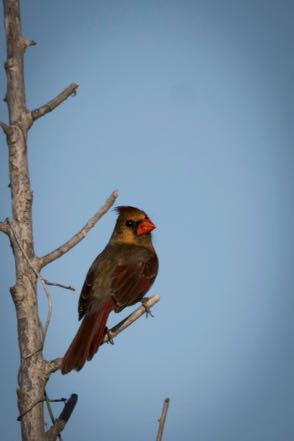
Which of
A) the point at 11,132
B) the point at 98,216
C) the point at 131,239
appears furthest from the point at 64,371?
the point at 131,239

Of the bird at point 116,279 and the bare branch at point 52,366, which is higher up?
the bird at point 116,279

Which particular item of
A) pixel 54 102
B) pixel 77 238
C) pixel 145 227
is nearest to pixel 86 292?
pixel 145 227

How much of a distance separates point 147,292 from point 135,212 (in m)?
1.07

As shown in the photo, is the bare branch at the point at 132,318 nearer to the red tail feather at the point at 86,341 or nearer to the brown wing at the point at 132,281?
the red tail feather at the point at 86,341

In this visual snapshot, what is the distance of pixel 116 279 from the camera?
5.29 meters

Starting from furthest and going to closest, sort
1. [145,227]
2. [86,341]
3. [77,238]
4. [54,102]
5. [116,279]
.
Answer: [145,227], [116,279], [86,341], [54,102], [77,238]

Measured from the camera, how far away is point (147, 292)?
18.4ft

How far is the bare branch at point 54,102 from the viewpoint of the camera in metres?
3.58

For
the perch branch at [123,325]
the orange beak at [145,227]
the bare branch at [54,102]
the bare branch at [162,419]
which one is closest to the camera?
the bare branch at [162,419]

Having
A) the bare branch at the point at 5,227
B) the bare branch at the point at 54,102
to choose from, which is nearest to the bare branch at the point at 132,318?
the bare branch at the point at 5,227

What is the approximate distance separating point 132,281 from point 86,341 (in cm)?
132

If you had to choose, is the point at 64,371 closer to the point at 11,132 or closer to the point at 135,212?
the point at 11,132

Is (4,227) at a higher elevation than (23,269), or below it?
higher

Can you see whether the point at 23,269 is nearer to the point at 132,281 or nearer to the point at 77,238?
the point at 77,238
